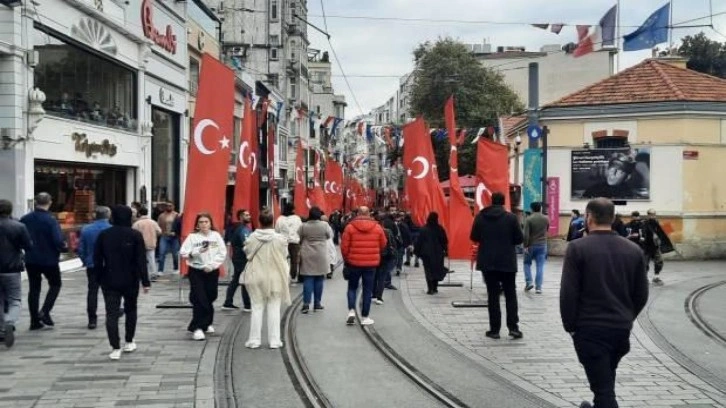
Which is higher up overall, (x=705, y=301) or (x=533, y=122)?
(x=533, y=122)

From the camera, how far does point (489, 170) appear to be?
14.1 meters

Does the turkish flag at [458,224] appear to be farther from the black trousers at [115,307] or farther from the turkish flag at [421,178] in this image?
the black trousers at [115,307]

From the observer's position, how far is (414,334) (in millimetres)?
10445

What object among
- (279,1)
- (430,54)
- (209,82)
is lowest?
(209,82)

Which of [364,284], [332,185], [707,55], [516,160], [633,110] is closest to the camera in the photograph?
[364,284]

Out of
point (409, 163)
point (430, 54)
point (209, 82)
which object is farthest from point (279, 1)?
point (209, 82)

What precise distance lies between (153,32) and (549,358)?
2071cm

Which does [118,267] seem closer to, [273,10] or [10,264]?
[10,264]

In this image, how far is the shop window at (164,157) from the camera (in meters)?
27.7

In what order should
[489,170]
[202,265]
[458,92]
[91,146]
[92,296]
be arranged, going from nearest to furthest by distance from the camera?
[202,265]
[92,296]
[489,170]
[91,146]
[458,92]

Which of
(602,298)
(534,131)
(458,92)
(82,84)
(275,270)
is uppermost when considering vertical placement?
(458,92)

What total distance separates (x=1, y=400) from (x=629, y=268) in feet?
17.5

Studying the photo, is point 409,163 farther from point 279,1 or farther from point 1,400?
point 279,1

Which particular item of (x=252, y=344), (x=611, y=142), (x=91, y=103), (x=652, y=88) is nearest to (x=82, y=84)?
(x=91, y=103)
